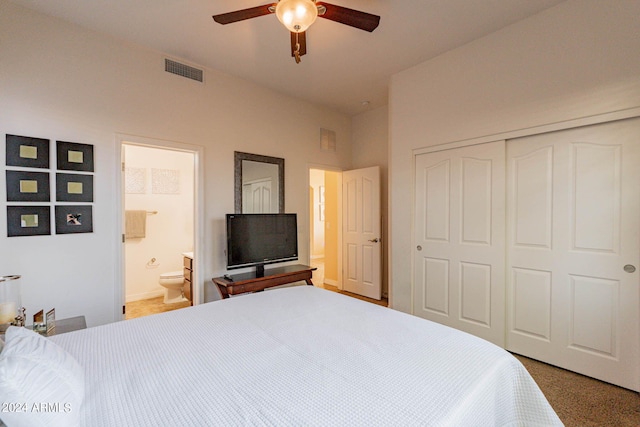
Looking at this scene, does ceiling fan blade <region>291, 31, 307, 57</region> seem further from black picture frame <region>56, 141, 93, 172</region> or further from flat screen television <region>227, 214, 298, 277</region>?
black picture frame <region>56, 141, 93, 172</region>

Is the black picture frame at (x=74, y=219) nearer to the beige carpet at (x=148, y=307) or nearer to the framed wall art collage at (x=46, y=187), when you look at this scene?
the framed wall art collage at (x=46, y=187)

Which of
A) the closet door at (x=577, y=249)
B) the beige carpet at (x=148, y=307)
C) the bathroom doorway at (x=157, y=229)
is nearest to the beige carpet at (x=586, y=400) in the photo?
the closet door at (x=577, y=249)

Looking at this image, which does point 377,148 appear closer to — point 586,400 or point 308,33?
point 308,33

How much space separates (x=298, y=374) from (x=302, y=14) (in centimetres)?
184

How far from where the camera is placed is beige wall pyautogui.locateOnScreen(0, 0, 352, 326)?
2219 millimetres

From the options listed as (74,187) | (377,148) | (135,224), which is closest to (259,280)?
(74,187)

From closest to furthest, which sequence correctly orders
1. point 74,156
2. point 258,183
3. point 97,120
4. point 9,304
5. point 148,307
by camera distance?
point 9,304 → point 74,156 → point 97,120 → point 258,183 → point 148,307

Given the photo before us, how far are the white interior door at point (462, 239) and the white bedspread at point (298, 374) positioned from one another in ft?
5.10

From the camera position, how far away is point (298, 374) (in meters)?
1.04

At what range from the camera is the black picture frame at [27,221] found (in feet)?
7.13

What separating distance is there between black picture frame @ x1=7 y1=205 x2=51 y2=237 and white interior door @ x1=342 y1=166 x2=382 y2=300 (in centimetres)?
352

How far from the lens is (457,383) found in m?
0.99

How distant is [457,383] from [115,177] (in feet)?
9.90

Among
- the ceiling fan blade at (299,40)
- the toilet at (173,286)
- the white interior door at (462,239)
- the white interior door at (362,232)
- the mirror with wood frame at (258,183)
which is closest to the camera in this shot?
the ceiling fan blade at (299,40)
